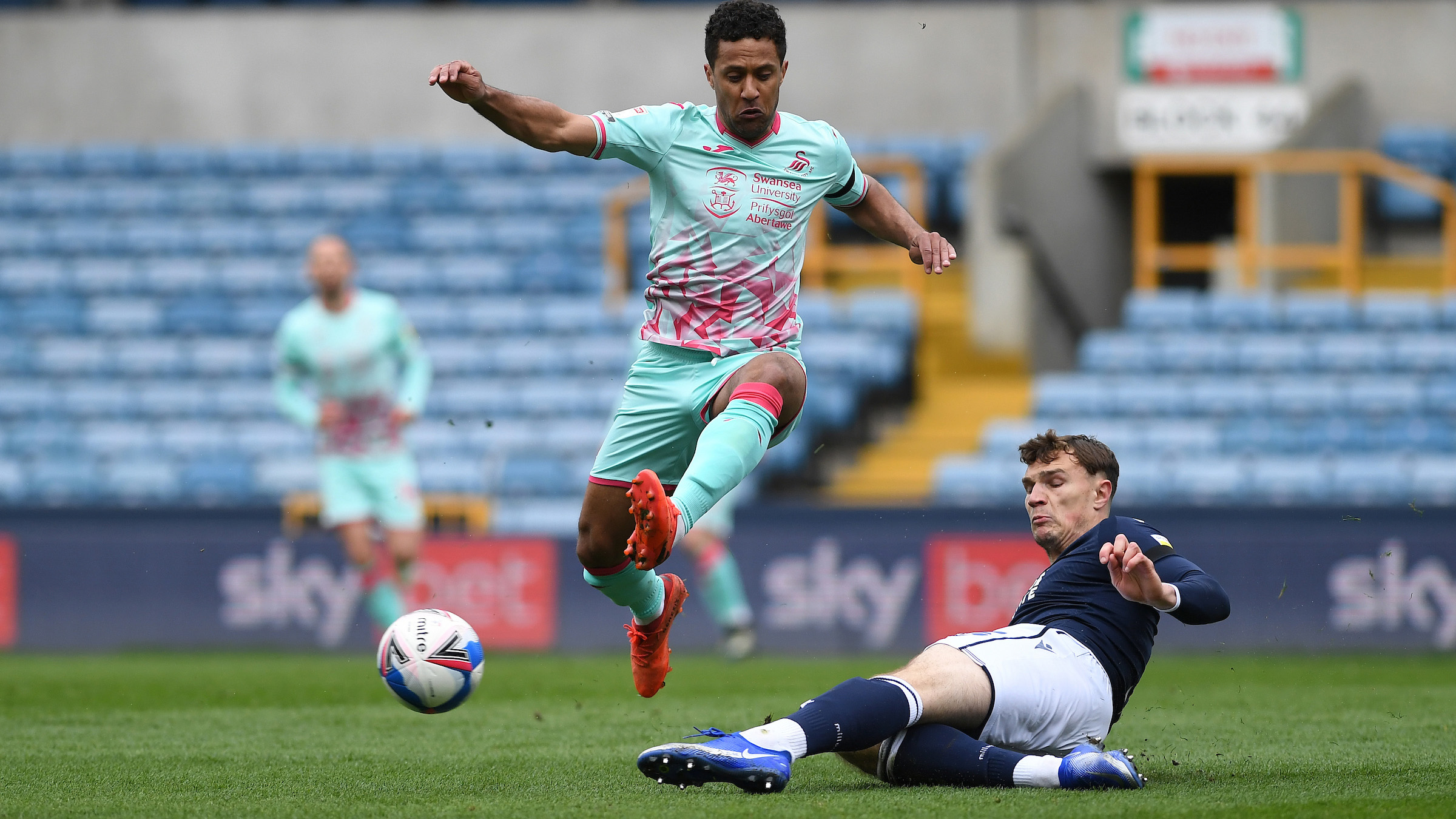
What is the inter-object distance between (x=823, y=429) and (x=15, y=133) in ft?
36.1

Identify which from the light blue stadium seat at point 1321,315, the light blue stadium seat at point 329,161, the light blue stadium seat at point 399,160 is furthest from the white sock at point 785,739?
the light blue stadium seat at point 329,161

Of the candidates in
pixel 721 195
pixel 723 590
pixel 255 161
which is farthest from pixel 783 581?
pixel 255 161

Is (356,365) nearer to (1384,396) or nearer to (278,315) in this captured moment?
(278,315)

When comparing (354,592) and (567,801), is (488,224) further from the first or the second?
(567,801)

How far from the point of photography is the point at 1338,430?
13.3m

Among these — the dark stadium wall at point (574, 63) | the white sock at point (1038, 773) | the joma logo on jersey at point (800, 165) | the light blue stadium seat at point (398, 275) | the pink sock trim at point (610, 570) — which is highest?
the dark stadium wall at point (574, 63)

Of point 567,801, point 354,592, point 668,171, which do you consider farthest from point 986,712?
point 354,592

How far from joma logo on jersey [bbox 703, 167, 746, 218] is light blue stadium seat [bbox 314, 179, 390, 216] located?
12404mm

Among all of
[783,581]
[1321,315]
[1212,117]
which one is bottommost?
[783,581]

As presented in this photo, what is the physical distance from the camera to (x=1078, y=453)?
17.2 feet

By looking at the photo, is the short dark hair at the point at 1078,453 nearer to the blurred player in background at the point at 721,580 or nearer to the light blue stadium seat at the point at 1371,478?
the blurred player in background at the point at 721,580

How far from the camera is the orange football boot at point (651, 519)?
16.2 ft

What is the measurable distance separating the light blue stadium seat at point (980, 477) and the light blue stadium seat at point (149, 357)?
7009mm

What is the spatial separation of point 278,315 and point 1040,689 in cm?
1251
